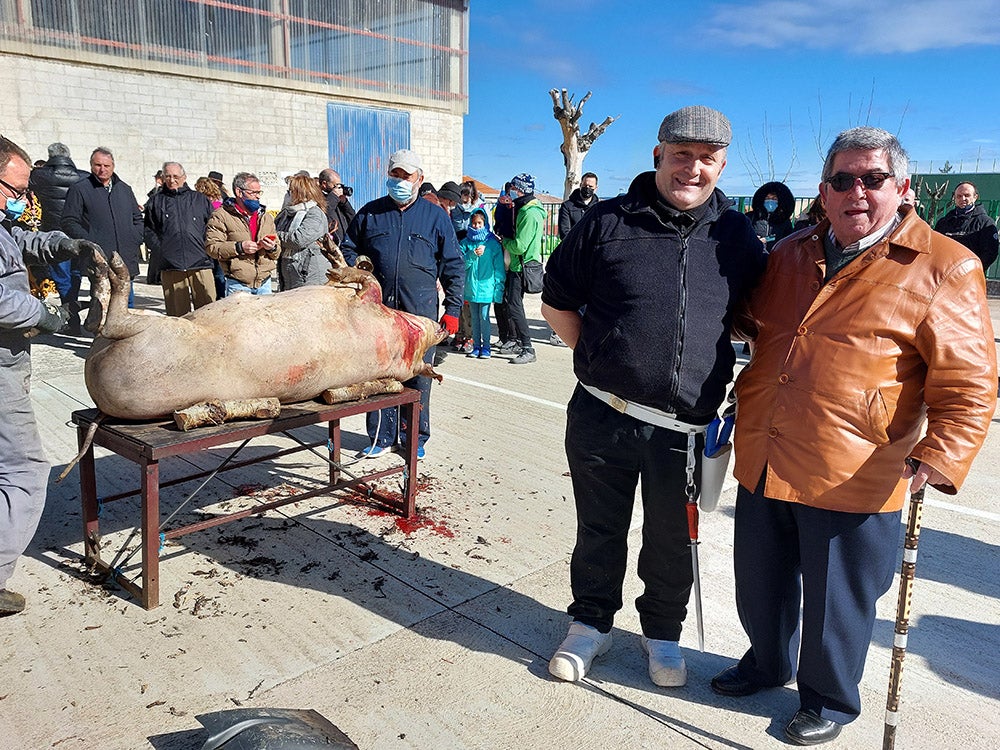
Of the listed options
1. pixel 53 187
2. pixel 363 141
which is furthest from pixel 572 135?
pixel 53 187

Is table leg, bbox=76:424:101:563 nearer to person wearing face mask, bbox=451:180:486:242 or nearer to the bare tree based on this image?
person wearing face mask, bbox=451:180:486:242

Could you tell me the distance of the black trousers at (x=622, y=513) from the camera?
2.66m

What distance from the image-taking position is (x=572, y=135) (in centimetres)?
1647

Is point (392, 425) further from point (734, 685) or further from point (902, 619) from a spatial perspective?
point (902, 619)

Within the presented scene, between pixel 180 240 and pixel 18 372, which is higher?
pixel 180 240

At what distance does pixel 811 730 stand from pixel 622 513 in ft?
3.13

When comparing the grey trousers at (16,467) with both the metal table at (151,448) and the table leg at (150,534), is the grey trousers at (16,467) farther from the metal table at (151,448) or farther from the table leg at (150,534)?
the table leg at (150,534)

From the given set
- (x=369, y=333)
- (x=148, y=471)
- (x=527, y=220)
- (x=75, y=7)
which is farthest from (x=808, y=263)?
(x=75, y=7)

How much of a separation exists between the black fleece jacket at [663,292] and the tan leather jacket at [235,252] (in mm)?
4502

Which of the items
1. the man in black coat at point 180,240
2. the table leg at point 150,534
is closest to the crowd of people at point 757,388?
the table leg at point 150,534

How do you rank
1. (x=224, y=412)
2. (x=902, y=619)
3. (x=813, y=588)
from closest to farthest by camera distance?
1. (x=902, y=619)
2. (x=813, y=588)
3. (x=224, y=412)

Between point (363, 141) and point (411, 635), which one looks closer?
point (411, 635)

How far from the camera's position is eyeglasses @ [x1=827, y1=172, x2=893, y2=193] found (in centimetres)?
220

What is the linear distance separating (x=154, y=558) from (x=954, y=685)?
3283 mm
